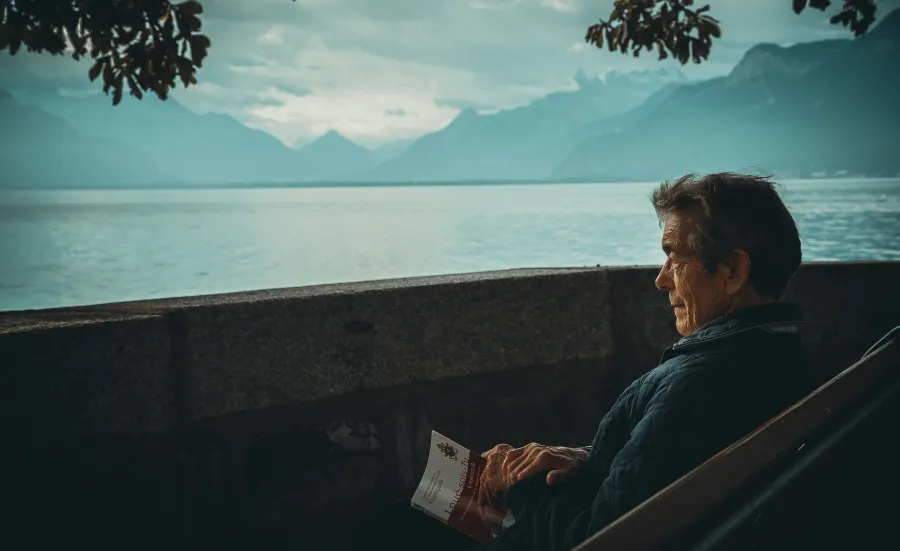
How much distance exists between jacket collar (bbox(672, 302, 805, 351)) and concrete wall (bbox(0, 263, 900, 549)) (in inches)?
58.5

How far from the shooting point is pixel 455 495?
7.21 ft

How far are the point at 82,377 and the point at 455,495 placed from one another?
1248 mm

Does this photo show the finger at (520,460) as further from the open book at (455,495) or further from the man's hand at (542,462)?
the open book at (455,495)

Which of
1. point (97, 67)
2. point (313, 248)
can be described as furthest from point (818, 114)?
point (97, 67)

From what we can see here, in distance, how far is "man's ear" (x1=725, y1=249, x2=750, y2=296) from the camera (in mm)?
1936

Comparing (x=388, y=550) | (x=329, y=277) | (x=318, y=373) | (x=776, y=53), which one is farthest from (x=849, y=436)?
(x=776, y=53)

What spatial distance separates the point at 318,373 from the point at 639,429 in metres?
1.55

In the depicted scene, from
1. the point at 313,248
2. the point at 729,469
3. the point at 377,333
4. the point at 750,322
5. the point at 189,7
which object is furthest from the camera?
the point at 313,248

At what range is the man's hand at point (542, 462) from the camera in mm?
2014

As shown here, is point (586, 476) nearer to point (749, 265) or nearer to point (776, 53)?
point (749, 265)

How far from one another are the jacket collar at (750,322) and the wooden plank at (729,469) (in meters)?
0.22

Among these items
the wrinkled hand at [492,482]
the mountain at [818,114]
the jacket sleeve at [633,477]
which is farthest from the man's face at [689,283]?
the mountain at [818,114]

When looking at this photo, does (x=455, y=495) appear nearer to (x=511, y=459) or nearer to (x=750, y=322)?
(x=511, y=459)

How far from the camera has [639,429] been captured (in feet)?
5.83
